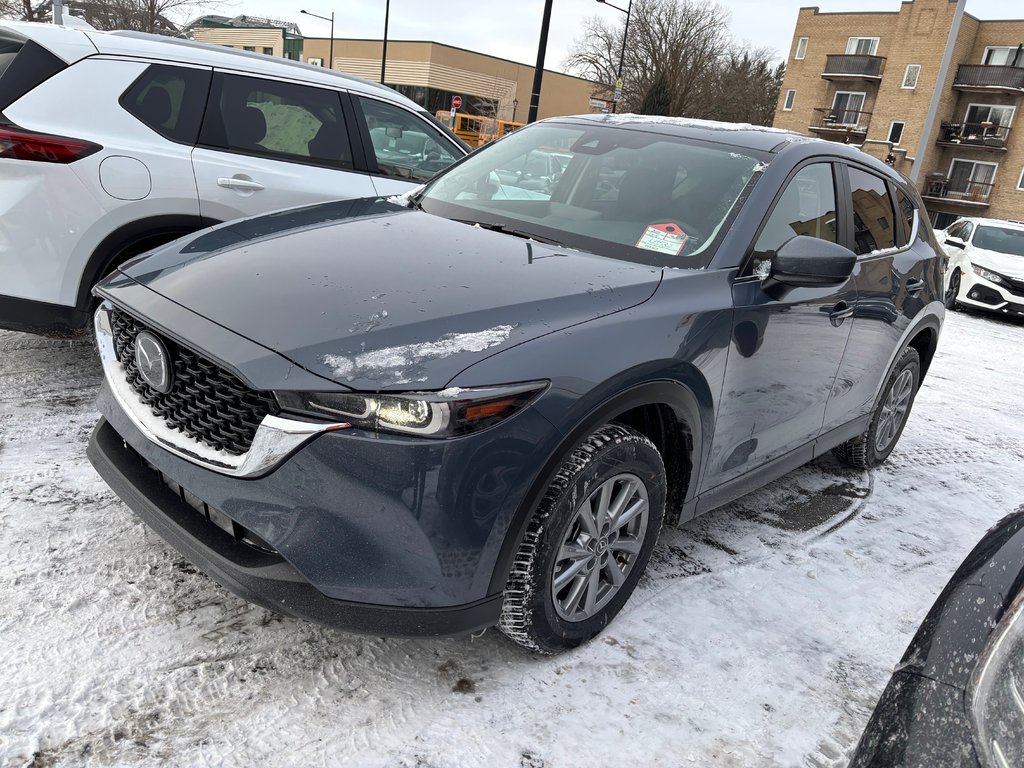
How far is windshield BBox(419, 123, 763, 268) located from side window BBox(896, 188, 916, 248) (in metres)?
1.63

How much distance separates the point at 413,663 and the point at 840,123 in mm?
50861

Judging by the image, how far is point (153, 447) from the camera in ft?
7.68

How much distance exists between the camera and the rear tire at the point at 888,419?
4.59 meters

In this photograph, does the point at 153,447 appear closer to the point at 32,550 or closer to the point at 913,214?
the point at 32,550

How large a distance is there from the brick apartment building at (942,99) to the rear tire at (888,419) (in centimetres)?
4151

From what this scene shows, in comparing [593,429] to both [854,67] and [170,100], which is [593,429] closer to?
[170,100]

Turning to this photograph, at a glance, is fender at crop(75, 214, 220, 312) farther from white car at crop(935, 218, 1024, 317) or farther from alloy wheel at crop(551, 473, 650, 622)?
white car at crop(935, 218, 1024, 317)

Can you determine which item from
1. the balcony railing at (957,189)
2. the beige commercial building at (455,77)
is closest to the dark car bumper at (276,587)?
the balcony railing at (957,189)

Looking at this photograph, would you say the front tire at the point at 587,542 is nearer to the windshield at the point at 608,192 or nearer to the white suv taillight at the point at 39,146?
the windshield at the point at 608,192

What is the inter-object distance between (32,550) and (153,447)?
2.91 feet

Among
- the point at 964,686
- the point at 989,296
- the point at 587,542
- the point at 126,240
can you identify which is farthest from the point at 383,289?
the point at 989,296

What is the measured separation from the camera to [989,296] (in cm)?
1238

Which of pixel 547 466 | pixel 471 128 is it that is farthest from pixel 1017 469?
pixel 471 128

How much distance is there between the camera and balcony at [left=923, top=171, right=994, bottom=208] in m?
41.2
